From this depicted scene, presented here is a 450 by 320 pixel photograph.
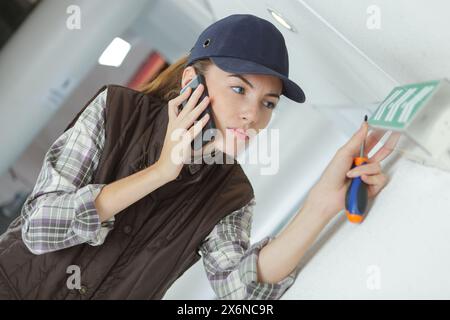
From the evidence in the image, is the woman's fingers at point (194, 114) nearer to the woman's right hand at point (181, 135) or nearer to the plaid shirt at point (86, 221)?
the woman's right hand at point (181, 135)

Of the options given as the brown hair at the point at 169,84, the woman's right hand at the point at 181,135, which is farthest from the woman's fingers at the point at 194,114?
the brown hair at the point at 169,84

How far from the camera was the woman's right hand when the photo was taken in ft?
1.62

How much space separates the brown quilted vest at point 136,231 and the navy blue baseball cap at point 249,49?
0.12 metres

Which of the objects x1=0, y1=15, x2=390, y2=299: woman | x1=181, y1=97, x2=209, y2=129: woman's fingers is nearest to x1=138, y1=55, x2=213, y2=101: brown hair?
x1=0, y1=15, x2=390, y2=299: woman

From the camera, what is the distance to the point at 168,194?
22.8 inches

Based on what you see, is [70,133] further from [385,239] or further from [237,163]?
[385,239]

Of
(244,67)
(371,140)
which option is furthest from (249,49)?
(371,140)

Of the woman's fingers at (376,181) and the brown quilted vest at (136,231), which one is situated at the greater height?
the woman's fingers at (376,181)

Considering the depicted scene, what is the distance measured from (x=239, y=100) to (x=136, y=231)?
20 centimetres

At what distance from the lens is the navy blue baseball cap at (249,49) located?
494 millimetres

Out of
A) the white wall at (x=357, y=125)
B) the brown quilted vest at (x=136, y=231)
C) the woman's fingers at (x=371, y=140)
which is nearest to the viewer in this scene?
the white wall at (x=357, y=125)

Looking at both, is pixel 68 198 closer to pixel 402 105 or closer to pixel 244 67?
pixel 244 67

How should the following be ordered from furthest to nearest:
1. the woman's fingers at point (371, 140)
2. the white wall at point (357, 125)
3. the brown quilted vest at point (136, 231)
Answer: the brown quilted vest at point (136, 231) < the woman's fingers at point (371, 140) < the white wall at point (357, 125)

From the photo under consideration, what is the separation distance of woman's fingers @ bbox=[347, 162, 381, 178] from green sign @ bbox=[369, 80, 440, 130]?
1.5 inches
